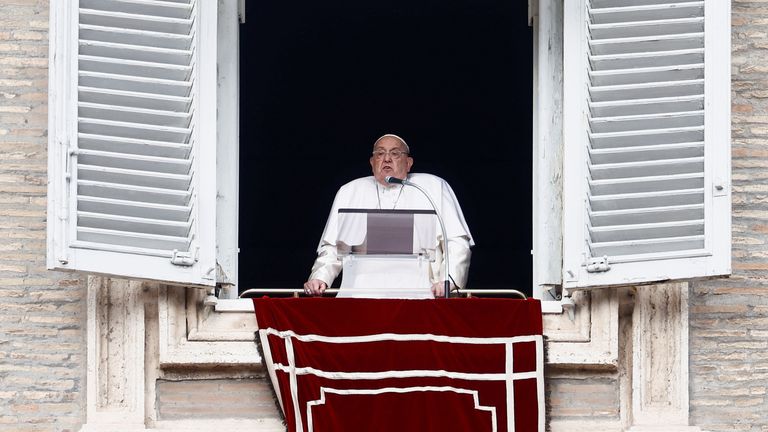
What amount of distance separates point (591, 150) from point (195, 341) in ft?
6.45

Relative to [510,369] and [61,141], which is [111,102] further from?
[510,369]

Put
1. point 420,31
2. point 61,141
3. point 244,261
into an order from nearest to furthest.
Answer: point 61,141 → point 420,31 → point 244,261

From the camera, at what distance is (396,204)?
1083 centimetres

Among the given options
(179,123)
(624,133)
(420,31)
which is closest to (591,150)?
(624,133)

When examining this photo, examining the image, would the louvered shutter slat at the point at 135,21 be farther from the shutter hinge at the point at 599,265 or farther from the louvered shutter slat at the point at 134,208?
the shutter hinge at the point at 599,265

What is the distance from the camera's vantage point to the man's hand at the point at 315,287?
392 inches

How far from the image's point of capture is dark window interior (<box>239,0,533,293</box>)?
44.6ft

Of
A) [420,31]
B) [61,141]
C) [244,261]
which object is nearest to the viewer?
[61,141]

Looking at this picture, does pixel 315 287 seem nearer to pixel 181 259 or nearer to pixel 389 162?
pixel 181 259

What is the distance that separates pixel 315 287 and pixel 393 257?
47 cm

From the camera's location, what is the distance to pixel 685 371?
9.55 metres

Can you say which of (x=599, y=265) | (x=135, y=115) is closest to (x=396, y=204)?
(x=599, y=265)

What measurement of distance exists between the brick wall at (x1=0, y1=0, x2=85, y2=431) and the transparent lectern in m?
1.26

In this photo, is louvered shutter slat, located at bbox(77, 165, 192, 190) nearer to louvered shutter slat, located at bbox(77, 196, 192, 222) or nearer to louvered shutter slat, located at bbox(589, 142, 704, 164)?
louvered shutter slat, located at bbox(77, 196, 192, 222)
